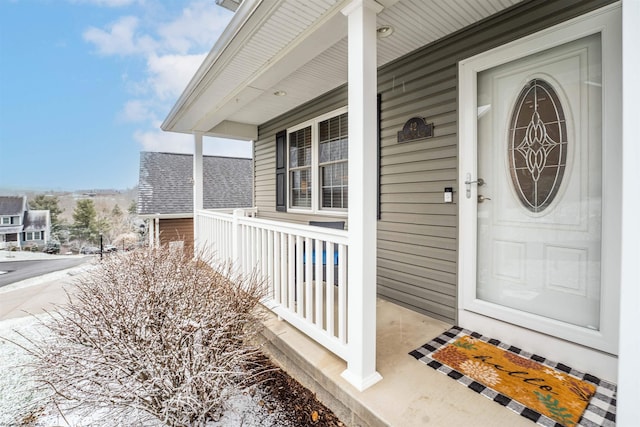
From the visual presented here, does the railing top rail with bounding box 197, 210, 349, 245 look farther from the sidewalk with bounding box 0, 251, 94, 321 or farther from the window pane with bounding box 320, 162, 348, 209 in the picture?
the sidewalk with bounding box 0, 251, 94, 321

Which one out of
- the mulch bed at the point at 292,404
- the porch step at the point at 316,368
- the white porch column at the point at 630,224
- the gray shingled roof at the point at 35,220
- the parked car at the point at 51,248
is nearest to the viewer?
the white porch column at the point at 630,224

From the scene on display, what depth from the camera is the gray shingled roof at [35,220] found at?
4.46 metres

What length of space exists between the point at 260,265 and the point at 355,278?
1.70m

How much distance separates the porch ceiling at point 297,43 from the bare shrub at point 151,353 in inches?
86.3

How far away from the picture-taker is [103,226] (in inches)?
245

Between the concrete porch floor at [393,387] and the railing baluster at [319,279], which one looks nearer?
the concrete porch floor at [393,387]

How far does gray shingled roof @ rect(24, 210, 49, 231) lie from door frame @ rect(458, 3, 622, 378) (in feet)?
20.2

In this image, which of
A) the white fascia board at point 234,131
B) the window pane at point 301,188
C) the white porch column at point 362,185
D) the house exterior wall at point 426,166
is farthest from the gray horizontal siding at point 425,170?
the white fascia board at point 234,131

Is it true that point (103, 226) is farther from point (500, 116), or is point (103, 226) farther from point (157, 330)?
point (500, 116)

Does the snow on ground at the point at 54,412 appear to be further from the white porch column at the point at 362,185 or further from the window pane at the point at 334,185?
the window pane at the point at 334,185

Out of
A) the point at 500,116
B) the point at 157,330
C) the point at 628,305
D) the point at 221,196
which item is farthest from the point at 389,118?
the point at 221,196

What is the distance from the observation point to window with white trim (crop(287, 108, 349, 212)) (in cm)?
430

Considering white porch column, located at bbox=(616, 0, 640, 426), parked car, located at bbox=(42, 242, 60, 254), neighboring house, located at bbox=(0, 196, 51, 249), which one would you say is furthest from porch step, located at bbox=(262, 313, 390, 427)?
parked car, located at bbox=(42, 242, 60, 254)

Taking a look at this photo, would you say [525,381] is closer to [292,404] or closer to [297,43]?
[292,404]
